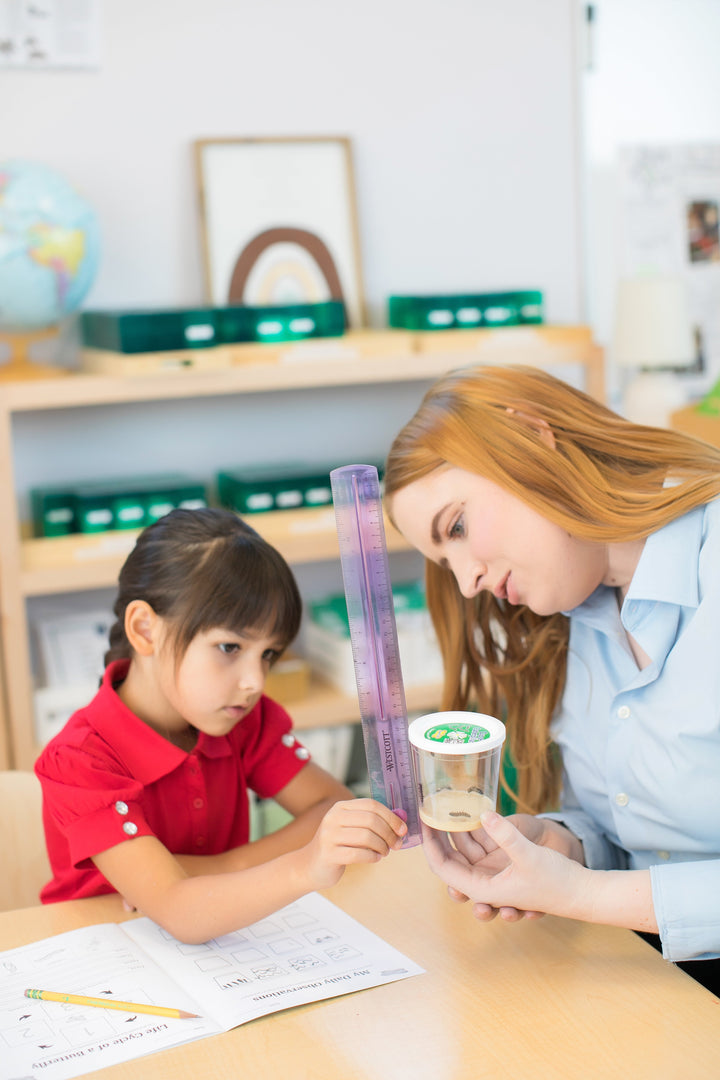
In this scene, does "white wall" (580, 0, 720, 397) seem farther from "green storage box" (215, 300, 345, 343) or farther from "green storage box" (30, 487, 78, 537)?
"green storage box" (30, 487, 78, 537)

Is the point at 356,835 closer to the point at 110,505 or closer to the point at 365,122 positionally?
the point at 110,505

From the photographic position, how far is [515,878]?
1072mm

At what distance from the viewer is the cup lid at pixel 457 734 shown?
0.96 m

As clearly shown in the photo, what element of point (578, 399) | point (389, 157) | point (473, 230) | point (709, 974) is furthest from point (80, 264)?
point (709, 974)

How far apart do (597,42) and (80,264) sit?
1.63m

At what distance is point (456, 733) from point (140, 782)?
0.47 m

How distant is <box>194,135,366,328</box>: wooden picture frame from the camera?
2664 millimetres

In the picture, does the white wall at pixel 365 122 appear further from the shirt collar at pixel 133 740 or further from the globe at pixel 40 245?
the shirt collar at pixel 133 740

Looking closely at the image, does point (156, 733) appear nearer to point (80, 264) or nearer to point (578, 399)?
point (578, 399)

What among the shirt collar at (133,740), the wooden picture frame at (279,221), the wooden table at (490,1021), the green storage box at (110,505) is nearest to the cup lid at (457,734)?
the wooden table at (490,1021)

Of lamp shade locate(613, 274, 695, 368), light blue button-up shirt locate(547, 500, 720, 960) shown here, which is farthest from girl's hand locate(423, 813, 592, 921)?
lamp shade locate(613, 274, 695, 368)

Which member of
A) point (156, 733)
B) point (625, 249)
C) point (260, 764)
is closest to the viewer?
point (156, 733)

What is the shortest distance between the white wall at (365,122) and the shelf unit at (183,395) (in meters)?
0.37

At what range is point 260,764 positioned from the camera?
1.49 metres
